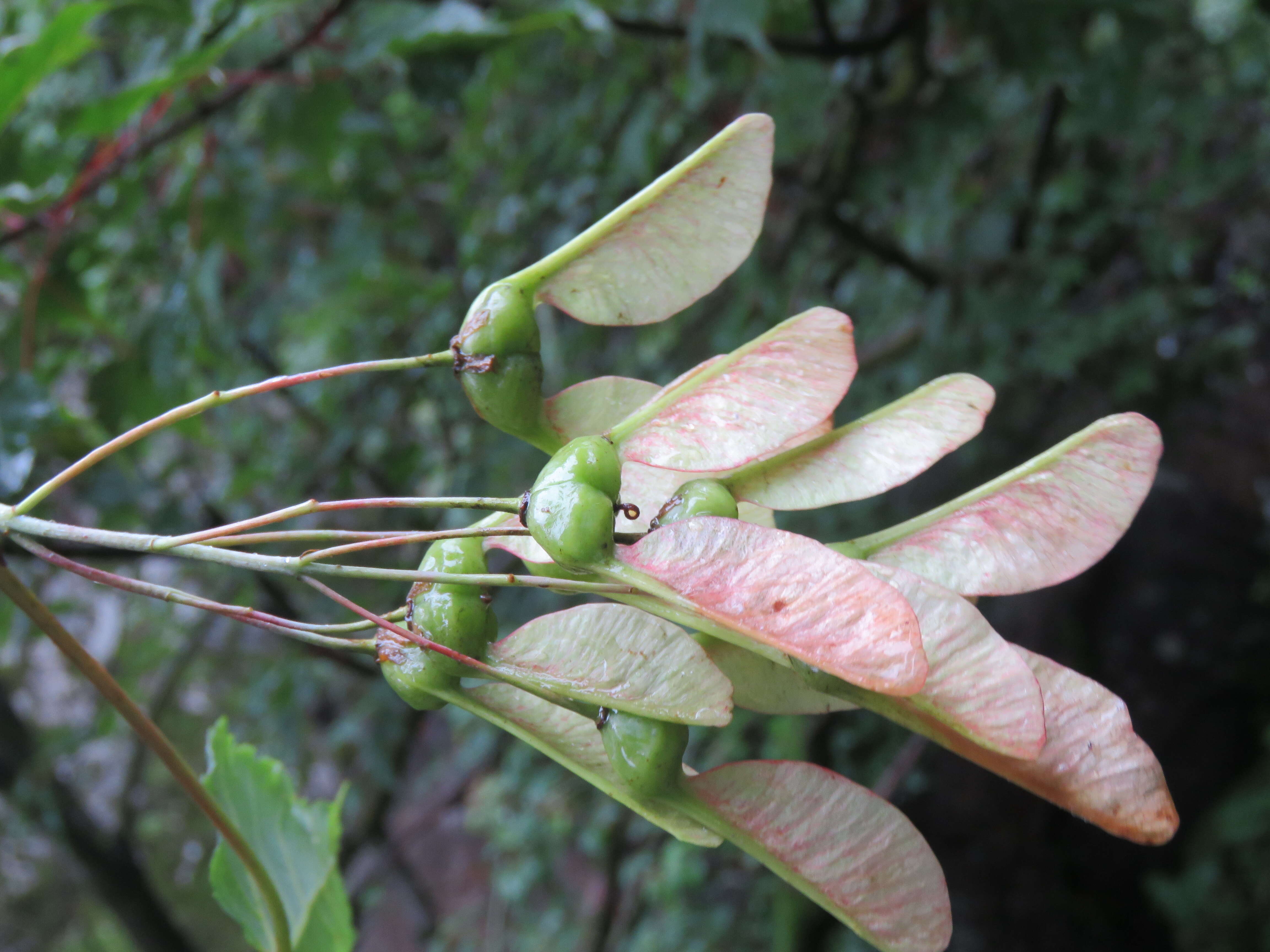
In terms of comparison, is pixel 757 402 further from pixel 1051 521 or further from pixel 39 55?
pixel 39 55

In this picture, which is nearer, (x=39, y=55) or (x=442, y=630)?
(x=442, y=630)

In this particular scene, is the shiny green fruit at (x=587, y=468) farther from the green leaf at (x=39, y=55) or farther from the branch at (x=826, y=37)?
the branch at (x=826, y=37)

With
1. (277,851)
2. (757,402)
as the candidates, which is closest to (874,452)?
(757,402)

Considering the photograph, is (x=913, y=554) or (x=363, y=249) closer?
(x=913, y=554)

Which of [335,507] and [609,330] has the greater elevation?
[335,507]

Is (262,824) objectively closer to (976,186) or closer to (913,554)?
(913,554)

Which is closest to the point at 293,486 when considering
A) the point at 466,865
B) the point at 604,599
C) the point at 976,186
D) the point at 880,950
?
the point at 604,599

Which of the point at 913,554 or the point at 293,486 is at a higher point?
the point at 913,554

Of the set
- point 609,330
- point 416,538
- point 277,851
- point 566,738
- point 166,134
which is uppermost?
point 166,134
